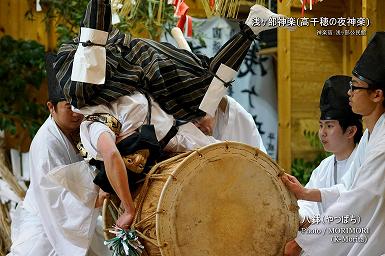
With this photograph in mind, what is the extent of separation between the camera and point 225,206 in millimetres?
2850

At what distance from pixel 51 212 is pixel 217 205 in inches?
48.1

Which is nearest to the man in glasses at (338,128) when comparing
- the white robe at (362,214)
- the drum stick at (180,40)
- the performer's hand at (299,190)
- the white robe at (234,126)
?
the white robe at (234,126)

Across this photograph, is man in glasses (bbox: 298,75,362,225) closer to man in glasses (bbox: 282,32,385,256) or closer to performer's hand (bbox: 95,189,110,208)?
man in glasses (bbox: 282,32,385,256)

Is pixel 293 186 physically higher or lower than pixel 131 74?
lower

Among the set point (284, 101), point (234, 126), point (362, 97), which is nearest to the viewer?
point (362, 97)

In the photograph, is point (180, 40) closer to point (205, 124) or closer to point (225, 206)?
point (205, 124)

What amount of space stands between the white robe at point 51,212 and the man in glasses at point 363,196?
118 cm

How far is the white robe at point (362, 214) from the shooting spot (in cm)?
282

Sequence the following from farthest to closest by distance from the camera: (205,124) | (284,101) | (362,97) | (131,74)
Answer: (284,101)
(205,124)
(131,74)
(362,97)

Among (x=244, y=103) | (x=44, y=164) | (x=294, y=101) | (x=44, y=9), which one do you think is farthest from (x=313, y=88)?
(x=44, y=9)

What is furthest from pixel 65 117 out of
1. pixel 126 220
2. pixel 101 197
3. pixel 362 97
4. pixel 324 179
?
pixel 362 97

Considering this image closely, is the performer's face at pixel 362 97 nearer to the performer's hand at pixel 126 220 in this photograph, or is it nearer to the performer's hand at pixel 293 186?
the performer's hand at pixel 293 186

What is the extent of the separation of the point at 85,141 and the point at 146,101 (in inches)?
13.0

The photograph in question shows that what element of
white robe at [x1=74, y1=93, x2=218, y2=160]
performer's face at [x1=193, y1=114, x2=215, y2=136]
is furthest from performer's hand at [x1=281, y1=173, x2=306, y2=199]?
performer's face at [x1=193, y1=114, x2=215, y2=136]
